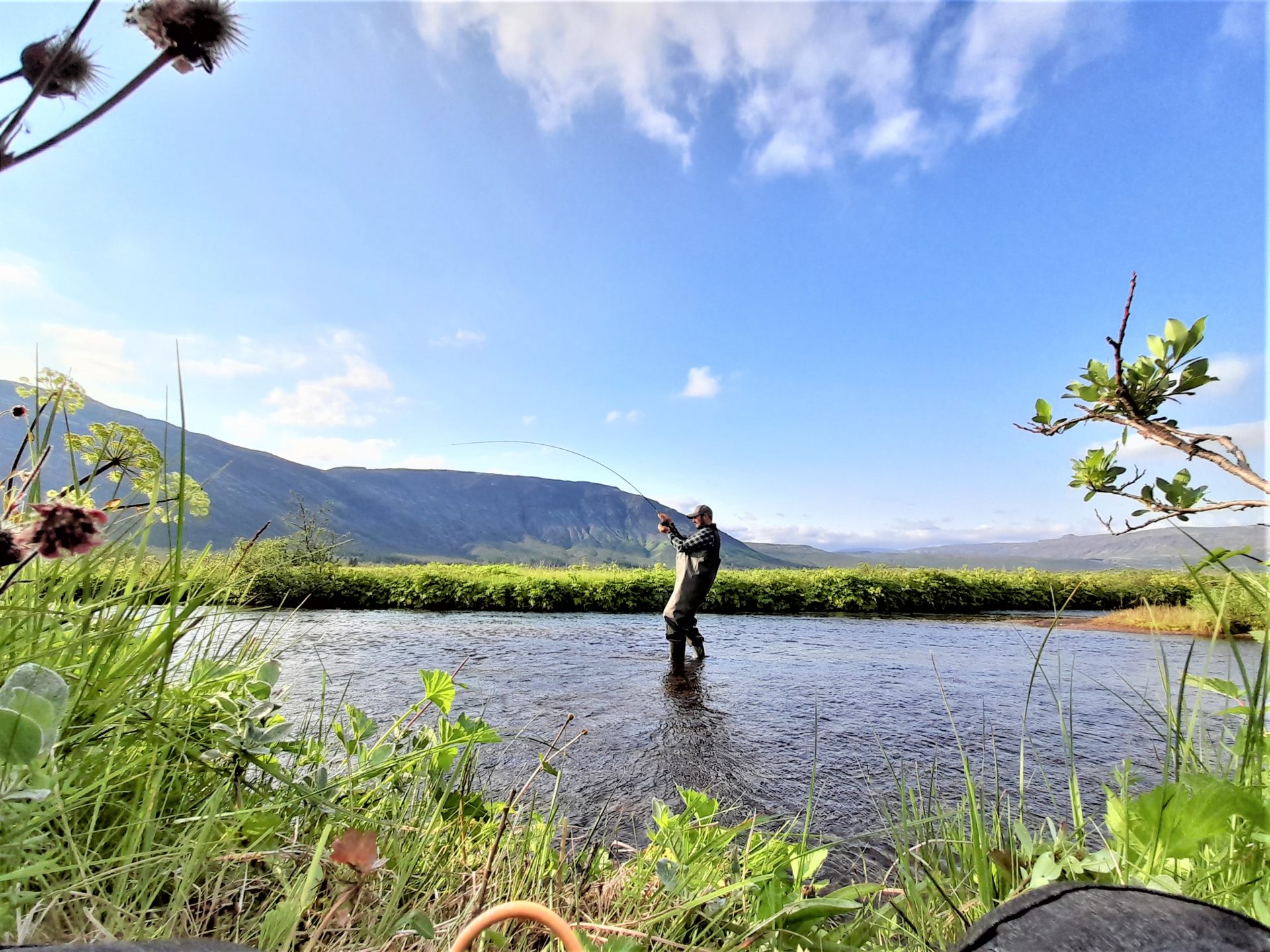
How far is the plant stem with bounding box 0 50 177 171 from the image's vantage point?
2.70 feet

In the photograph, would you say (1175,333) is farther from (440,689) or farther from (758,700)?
(758,700)

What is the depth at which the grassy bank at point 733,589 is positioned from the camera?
14.4m

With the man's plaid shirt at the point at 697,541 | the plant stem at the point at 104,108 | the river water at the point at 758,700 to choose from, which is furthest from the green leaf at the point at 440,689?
the man's plaid shirt at the point at 697,541

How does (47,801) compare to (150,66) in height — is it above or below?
below

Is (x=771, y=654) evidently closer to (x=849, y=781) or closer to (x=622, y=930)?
(x=849, y=781)

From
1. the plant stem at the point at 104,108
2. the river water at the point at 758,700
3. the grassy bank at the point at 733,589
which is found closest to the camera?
the plant stem at the point at 104,108

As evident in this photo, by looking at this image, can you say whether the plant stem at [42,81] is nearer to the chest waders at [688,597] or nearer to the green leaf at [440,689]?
the green leaf at [440,689]

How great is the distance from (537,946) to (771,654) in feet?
28.8

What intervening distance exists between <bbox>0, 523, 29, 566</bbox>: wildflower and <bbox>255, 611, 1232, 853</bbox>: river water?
141cm

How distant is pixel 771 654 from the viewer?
9.55 m

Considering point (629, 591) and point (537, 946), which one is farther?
point (629, 591)

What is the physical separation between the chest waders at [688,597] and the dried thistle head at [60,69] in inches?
330

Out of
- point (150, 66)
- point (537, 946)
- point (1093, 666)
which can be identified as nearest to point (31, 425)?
point (150, 66)

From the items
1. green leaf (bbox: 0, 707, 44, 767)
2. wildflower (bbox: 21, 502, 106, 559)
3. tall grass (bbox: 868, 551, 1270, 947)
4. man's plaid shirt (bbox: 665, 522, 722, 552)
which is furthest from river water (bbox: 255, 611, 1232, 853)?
man's plaid shirt (bbox: 665, 522, 722, 552)
